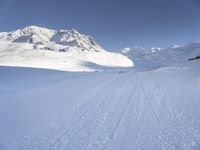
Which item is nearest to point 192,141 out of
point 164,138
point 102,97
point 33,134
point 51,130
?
point 164,138

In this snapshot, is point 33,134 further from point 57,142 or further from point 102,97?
point 102,97

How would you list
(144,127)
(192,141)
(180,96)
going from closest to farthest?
1. (192,141)
2. (144,127)
3. (180,96)

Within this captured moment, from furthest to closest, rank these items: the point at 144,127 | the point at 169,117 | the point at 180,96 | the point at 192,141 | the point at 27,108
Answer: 1. the point at 180,96
2. the point at 27,108
3. the point at 169,117
4. the point at 144,127
5. the point at 192,141

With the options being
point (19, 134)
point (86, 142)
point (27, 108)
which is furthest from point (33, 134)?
point (27, 108)

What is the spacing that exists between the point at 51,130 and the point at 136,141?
7.11 ft

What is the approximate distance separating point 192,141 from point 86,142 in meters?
2.37

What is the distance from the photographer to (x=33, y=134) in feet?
16.2

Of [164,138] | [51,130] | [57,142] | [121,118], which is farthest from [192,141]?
[51,130]

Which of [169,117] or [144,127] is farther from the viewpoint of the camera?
[169,117]

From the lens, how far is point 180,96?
8.38 meters

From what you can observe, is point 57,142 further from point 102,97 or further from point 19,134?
point 102,97

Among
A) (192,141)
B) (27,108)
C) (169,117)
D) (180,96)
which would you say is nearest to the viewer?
(192,141)

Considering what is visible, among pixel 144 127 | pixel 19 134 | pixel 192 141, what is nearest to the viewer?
pixel 192 141

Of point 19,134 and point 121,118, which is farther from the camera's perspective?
point 121,118
